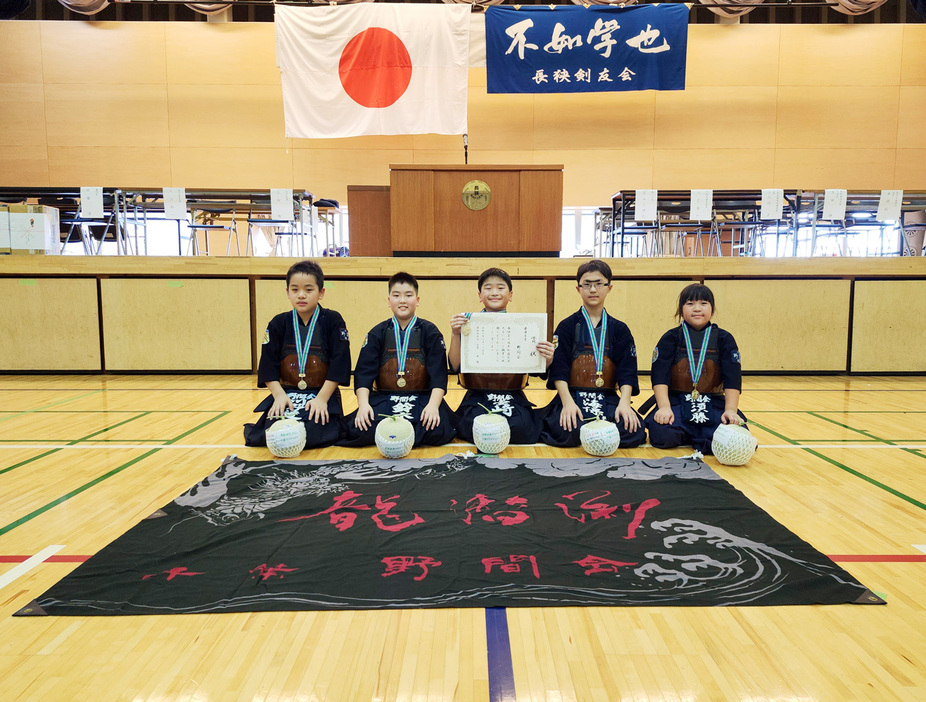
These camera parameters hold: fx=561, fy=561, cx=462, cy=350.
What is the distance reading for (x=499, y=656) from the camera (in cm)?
124

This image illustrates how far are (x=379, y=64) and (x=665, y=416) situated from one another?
20.2ft

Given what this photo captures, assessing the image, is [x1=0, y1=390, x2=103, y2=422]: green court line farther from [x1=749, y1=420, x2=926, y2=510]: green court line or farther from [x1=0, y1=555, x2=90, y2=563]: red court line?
[x1=749, y1=420, x2=926, y2=510]: green court line

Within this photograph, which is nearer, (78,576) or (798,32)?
(78,576)

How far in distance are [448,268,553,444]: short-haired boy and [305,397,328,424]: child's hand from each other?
0.71 m

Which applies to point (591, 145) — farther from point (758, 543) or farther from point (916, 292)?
point (758, 543)

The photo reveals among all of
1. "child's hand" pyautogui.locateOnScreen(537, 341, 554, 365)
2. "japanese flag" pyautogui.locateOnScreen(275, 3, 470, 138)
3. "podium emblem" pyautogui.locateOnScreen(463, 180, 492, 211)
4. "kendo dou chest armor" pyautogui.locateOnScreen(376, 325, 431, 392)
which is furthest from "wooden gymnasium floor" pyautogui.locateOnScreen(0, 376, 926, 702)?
"japanese flag" pyautogui.locateOnScreen(275, 3, 470, 138)

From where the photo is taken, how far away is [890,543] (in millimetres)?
1774

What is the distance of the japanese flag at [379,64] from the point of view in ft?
23.1

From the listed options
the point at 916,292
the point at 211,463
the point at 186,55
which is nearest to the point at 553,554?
the point at 211,463

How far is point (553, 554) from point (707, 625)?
461 millimetres

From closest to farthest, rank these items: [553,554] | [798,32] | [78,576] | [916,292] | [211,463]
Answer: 1. [78,576]
2. [553,554]
3. [211,463]
4. [916,292]
5. [798,32]

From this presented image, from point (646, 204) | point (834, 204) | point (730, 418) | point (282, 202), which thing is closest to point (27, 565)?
point (730, 418)

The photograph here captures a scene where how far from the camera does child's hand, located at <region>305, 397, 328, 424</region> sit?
2.88m

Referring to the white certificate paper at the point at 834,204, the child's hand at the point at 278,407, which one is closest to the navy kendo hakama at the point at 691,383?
the child's hand at the point at 278,407
